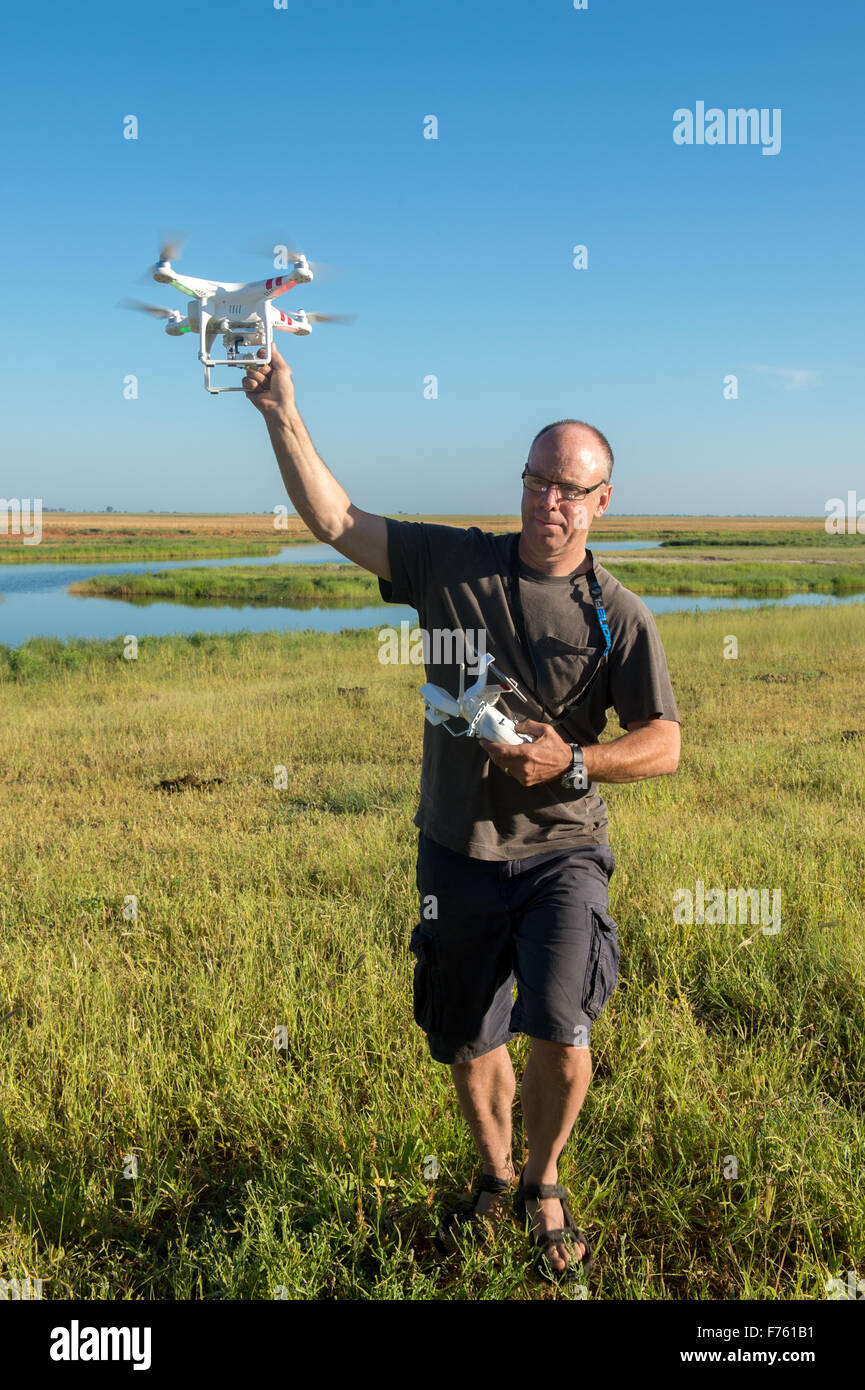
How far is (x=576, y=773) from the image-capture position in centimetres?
261

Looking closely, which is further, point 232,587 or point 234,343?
point 232,587

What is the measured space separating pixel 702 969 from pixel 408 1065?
1.57 m

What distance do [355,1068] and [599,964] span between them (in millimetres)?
1129

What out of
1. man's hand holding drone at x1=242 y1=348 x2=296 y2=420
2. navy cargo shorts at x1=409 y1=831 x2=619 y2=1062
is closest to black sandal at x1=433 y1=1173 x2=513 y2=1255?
navy cargo shorts at x1=409 y1=831 x2=619 y2=1062

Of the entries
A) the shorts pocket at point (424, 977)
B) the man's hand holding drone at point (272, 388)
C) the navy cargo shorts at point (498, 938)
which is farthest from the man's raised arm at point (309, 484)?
the shorts pocket at point (424, 977)

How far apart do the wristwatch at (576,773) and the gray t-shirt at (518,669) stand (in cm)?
13

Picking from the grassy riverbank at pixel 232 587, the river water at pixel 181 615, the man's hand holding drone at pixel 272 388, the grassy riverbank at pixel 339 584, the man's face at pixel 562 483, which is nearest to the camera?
the man's face at pixel 562 483

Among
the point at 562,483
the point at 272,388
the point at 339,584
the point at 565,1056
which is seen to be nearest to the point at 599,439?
the point at 562,483

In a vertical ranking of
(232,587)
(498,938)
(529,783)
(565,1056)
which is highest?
(232,587)

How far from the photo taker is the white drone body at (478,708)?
8.39 feet

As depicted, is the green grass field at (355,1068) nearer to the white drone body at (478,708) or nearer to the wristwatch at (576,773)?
the wristwatch at (576,773)

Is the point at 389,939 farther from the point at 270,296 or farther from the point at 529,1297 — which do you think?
the point at 270,296

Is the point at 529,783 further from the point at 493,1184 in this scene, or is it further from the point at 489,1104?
the point at 493,1184

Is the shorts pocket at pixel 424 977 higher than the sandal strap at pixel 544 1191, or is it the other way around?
the shorts pocket at pixel 424 977
